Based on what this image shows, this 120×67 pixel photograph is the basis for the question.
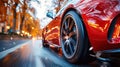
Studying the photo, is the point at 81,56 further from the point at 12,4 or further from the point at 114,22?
the point at 12,4

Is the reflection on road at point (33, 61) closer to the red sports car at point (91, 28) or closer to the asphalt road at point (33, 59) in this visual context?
the asphalt road at point (33, 59)

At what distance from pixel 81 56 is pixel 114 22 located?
3.01 feet

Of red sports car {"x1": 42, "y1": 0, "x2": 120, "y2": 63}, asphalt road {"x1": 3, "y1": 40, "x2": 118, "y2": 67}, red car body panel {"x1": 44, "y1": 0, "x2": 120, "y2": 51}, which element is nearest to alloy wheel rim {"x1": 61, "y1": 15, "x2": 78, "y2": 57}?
red sports car {"x1": 42, "y1": 0, "x2": 120, "y2": 63}

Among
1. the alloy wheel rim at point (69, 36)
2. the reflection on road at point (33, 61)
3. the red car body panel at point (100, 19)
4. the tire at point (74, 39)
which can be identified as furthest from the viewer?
the alloy wheel rim at point (69, 36)

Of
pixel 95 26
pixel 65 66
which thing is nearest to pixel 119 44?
pixel 95 26

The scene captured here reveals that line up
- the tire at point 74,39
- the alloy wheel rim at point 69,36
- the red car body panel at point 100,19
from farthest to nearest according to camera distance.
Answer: the alloy wheel rim at point 69,36, the tire at point 74,39, the red car body panel at point 100,19

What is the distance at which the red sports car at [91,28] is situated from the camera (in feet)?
9.66

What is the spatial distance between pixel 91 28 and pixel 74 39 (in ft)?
2.77

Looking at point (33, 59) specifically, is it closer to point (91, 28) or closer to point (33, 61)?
point (33, 61)

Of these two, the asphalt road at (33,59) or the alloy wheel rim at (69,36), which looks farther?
the alloy wheel rim at (69,36)

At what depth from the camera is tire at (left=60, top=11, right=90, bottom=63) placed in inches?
142

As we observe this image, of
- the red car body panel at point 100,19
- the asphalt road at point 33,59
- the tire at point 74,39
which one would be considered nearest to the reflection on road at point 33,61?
the asphalt road at point 33,59

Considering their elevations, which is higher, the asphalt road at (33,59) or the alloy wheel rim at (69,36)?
the alloy wheel rim at (69,36)

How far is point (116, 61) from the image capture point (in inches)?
114
